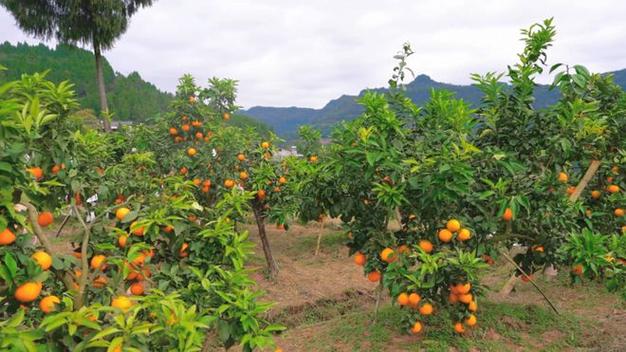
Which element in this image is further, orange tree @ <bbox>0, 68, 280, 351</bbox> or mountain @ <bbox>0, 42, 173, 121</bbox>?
mountain @ <bbox>0, 42, 173, 121</bbox>

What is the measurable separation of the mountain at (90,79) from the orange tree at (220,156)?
46147 millimetres

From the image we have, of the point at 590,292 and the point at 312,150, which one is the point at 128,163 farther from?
the point at 590,292

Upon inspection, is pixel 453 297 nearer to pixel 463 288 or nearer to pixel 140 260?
pixel 463 288

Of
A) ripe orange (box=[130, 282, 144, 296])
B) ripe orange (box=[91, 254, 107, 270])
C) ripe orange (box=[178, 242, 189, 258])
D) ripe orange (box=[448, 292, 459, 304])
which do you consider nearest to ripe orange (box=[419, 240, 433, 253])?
ripe orange (box=[448, 292, 459, 304])

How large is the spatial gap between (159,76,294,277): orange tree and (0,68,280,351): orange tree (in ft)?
11.4

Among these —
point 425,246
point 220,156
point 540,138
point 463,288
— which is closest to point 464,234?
point 425,246

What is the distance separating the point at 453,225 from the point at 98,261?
2.43 metres

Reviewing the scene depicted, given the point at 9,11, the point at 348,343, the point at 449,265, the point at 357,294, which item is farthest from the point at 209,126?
the point at 9,11

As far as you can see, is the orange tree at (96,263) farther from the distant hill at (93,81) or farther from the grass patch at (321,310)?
the distant hill at (93,81)

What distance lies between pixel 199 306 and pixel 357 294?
4.59m

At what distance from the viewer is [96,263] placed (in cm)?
227

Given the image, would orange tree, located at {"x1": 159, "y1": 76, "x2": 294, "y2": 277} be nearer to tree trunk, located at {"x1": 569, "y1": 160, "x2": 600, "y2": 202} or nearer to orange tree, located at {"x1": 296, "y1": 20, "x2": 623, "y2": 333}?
orange tree, located at {"x1": 296, "y1": 20, "x2": 623, "y2": 333}

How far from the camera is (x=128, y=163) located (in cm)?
502

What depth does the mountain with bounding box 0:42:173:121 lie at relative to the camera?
54.4 meters
